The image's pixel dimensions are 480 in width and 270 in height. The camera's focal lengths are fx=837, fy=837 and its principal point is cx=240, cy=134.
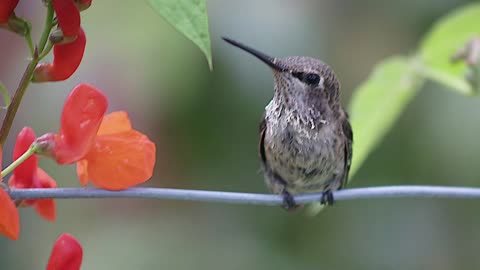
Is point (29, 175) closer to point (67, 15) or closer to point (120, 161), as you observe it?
point (120, 161)

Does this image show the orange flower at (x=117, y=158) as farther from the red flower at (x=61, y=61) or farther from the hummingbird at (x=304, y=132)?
the hummingbird at (x=304, y=132)

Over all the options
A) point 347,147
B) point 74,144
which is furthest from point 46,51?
point 347,147

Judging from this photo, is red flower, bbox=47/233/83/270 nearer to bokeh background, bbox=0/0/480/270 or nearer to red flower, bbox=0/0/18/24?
red flower, bbox=0/0/18/24

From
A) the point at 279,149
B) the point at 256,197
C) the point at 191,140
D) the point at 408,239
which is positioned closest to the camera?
the point at 256,197

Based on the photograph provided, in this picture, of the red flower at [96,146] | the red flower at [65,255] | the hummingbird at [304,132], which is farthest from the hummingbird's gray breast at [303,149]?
the red flower at [65,255]

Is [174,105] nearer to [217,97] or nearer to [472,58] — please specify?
[217,97]

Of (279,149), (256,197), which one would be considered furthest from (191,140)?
(256,197)
